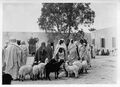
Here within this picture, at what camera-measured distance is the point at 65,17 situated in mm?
3414

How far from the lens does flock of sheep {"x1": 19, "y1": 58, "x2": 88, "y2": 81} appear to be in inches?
130

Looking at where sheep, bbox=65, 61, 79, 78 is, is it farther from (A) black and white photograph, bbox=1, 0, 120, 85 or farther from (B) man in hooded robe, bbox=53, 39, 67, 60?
(B) man in hooded robe, bbox=53, 39, 67, 60

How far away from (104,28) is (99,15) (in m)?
0.22

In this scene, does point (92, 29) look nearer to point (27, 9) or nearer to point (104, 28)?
point (104, 28)

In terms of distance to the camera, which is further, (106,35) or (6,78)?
(106,35)

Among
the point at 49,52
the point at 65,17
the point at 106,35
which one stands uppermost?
the point at 65,17

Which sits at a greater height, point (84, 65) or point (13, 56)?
point (13, 56)

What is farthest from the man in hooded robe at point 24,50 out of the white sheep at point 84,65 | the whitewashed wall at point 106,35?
the whitewashed wall at point 106,35

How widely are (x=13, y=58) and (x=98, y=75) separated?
1.31m

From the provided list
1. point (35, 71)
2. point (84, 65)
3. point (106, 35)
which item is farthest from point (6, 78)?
point (106, 35)

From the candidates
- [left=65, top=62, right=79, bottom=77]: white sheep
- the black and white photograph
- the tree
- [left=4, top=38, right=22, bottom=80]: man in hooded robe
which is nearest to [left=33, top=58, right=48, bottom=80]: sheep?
the black and white photograph

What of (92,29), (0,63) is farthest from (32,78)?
(92,29)

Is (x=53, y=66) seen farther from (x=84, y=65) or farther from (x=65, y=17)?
(x=65, y=17)

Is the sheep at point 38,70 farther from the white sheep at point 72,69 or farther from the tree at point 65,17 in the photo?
the tree at point 65,17
